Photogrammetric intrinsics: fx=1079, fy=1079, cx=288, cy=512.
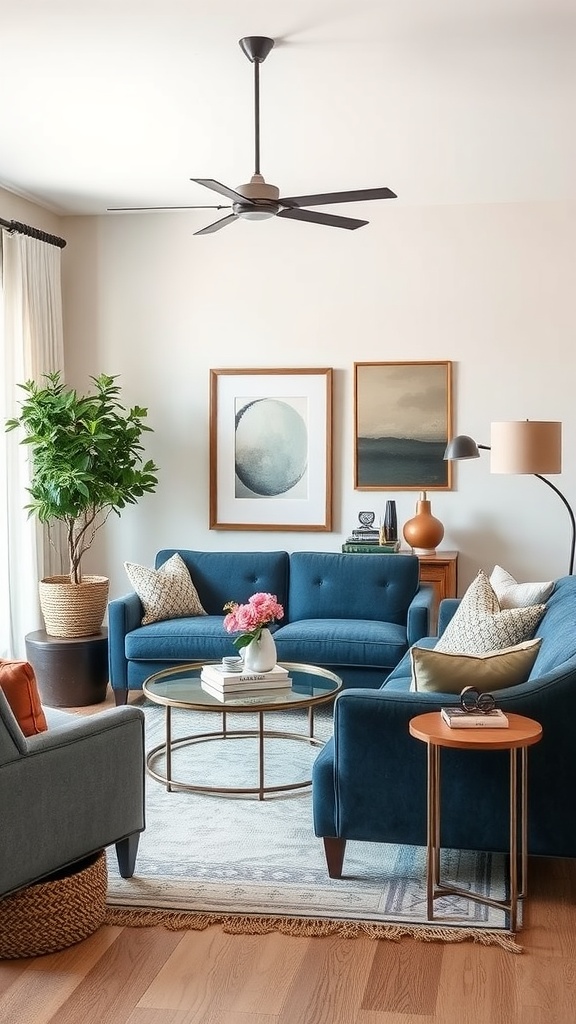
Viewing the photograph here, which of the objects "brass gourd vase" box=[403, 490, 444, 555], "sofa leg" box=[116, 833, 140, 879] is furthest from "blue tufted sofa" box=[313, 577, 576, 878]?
"brass gourd vase" box=[403, 490, 444, 555]

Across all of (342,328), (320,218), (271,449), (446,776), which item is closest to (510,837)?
(446,776)

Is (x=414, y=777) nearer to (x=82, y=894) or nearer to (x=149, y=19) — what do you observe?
(x=82, y=894)

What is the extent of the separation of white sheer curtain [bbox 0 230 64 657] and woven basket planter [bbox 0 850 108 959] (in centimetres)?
328

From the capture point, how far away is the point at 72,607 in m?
5.97

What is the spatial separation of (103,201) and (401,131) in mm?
2221

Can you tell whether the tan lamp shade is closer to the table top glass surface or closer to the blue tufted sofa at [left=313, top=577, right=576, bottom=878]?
the table top glass surface

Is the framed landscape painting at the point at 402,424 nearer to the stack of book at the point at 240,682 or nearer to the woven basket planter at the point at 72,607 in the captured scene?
the woven basket planter at the point at 72,607

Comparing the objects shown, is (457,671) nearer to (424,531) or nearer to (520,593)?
(520,593)

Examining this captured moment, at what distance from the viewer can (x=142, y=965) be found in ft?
9.67

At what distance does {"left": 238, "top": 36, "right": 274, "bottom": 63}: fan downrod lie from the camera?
3928mm

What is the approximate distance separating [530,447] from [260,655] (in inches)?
69.6

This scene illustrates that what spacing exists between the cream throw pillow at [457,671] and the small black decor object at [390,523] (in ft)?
10.0

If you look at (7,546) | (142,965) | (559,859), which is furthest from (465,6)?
(7,546)

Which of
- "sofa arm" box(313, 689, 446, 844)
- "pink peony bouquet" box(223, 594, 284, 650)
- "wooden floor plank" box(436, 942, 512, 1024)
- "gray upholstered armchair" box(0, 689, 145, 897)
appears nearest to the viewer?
"wooden floor plank" box(436, 942, 512, 1024)
